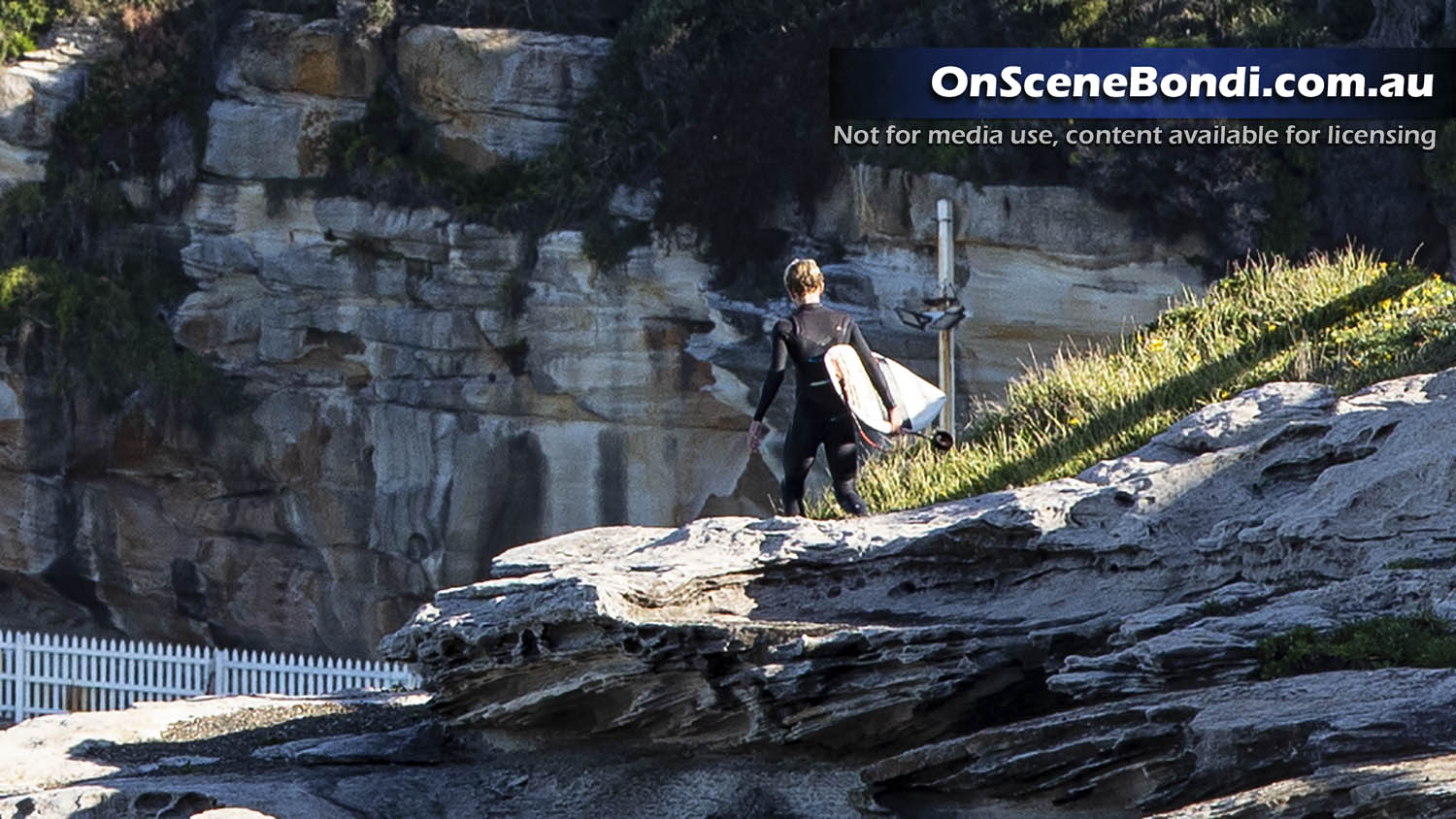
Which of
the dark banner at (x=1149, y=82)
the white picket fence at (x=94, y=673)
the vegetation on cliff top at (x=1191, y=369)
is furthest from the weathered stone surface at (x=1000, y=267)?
the vegetation on cliff top at (x=1191, y=369)

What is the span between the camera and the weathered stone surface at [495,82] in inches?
894

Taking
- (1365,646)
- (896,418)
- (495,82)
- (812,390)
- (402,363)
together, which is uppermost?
(495,82)

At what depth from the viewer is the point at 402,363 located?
75.5ft

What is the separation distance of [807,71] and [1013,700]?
53.9 ft

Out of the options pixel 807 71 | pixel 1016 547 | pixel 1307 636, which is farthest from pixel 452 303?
pixel 1307 636

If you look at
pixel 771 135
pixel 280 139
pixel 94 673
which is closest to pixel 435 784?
pixel 94 673

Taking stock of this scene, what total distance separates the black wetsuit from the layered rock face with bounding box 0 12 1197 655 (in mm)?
12187

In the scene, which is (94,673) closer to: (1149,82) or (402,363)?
(402,363)

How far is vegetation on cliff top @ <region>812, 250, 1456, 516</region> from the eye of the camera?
8953mm

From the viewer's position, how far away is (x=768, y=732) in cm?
638

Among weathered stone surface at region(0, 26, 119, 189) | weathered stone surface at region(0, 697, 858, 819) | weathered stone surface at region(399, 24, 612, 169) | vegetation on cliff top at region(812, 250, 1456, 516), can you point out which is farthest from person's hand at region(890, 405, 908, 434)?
weathered stone surface at region(0, 26, 119, 189)

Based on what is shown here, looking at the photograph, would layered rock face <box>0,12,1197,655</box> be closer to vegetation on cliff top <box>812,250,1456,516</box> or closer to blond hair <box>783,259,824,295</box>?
vegetation on cliff top <box>812,250,1456,516</box>

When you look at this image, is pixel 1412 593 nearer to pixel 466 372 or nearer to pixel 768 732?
pixel 768 732

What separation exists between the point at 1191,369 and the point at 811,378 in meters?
2.95
